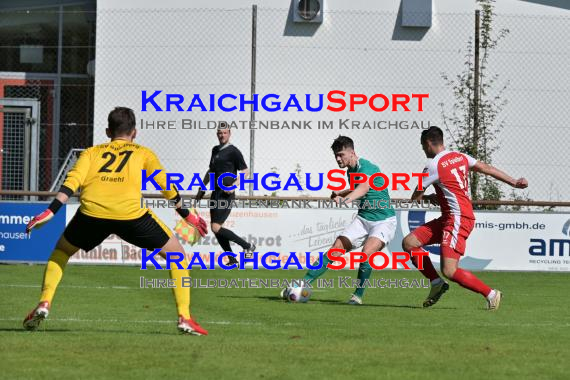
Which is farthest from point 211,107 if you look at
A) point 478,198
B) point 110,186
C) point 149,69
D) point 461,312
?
point 110,186

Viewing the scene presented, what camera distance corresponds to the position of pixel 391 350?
8.71m

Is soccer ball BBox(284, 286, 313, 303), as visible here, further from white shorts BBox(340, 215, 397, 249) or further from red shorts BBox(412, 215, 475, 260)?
red shorts BBox(412, 215, 475, 260)

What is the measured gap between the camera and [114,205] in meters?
9.32

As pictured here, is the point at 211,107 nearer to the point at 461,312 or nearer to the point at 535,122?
the point at 535,122

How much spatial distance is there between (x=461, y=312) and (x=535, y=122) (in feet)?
37.4

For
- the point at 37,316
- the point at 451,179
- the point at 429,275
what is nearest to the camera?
the point at 37,316

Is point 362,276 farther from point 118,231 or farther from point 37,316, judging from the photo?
point 37,316

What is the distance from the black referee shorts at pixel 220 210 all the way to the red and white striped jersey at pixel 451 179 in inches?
262

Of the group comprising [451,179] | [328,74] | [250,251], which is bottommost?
[250,251]

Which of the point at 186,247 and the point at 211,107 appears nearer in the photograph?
the point at 186,247

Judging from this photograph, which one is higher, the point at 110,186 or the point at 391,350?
the point at 110,186

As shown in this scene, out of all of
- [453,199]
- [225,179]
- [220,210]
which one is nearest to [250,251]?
[220,210]

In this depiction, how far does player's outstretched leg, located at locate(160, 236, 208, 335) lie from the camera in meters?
9.37

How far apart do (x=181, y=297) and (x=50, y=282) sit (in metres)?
1.06
